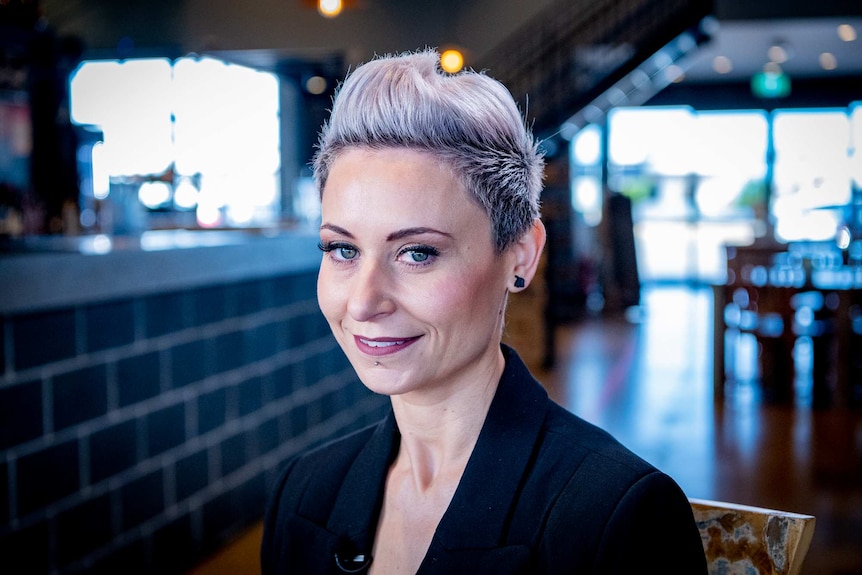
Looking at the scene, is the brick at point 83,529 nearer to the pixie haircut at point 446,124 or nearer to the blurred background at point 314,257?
the blurred background at point 314,257

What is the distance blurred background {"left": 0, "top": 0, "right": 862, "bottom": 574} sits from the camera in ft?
9.12

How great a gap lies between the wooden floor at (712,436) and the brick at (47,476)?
0.75 m

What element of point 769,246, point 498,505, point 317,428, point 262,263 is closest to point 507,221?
Answer: point 498,505

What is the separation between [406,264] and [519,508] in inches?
12.5

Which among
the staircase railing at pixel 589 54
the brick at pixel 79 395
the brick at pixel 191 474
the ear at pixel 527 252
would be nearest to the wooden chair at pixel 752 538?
the ear at pixel 527 252

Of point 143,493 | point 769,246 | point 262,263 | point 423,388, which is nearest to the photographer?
point 423,388

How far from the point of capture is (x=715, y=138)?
14258mm

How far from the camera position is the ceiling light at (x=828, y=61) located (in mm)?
12141

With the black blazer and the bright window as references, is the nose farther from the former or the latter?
the bright window

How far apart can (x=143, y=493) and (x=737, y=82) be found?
13.0m

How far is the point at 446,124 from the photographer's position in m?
1.00

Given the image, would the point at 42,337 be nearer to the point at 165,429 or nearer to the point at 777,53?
the point at 165,429

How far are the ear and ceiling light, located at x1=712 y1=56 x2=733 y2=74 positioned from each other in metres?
12.1

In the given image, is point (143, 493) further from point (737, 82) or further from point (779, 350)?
point (737, 82)
